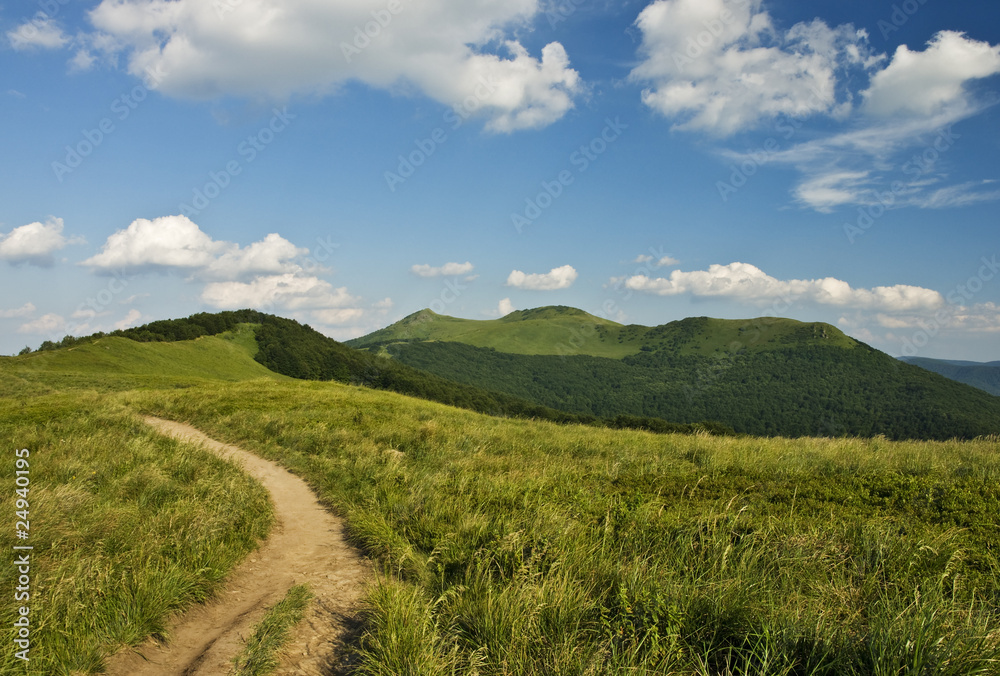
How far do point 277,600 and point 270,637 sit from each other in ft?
3.63

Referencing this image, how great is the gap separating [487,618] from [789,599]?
2.98 meters

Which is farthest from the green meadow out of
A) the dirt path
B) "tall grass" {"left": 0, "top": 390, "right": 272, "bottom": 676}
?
the dirt path

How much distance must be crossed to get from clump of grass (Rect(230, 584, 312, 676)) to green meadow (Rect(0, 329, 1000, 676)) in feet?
2.55

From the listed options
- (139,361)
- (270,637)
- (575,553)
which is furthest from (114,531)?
(139,361)

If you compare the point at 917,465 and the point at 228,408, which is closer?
the point at 917,465

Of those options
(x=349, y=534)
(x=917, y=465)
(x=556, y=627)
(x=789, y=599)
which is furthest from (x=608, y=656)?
(x=917, y=465)

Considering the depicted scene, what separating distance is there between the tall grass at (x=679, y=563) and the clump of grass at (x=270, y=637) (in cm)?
78

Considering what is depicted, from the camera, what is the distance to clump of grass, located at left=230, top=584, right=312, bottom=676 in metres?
4.28

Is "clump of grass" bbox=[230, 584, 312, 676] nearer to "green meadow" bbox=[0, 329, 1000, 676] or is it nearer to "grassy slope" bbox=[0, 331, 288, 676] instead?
"green meadow" bbox=[0, 329, 1000, 676]

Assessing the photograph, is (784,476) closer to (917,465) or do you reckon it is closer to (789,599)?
(917,465)

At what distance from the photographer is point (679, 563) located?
5637mm

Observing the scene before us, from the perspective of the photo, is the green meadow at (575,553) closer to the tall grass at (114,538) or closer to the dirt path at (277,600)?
the tall grass at (114,538)

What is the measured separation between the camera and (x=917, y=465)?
10.8 m

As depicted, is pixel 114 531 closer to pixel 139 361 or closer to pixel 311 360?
pixel 139 361
